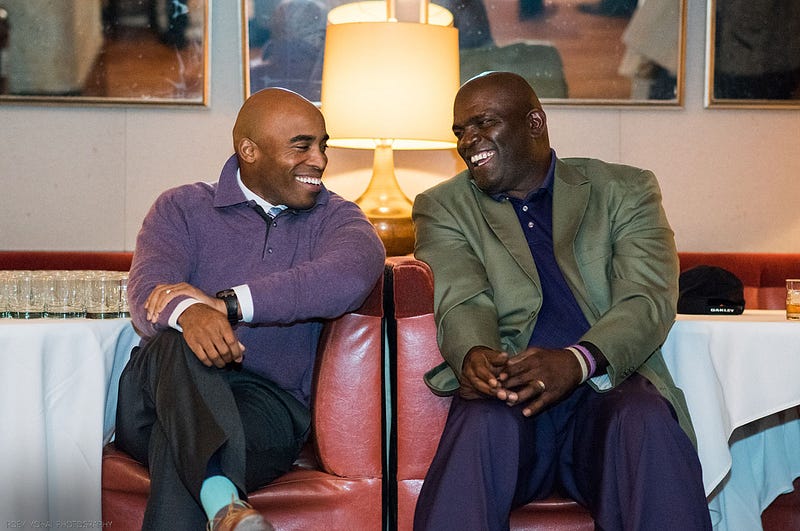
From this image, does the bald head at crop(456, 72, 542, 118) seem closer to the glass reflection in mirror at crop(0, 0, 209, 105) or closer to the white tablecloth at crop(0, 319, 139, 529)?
the white tablecloth at crop(0, 319, 139, 529)

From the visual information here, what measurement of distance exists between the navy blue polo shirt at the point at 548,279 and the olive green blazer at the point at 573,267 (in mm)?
36

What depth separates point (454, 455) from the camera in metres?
1.87

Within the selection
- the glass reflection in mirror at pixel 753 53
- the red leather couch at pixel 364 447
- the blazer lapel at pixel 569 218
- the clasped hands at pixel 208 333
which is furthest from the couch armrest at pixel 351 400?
the glass reflection in mirror at pixel 753 53

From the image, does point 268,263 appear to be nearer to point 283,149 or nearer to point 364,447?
point 283,149

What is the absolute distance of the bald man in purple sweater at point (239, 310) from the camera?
1.85 meters

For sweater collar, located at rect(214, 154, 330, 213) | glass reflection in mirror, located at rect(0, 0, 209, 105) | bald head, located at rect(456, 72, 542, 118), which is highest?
glass reflection in mirror, located at rect(0, 0, 209, 105)

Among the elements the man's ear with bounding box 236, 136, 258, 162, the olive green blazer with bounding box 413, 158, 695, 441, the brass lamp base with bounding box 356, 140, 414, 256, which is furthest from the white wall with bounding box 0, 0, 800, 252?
the olive green blazer with bounding box 413, 158, 695, 441

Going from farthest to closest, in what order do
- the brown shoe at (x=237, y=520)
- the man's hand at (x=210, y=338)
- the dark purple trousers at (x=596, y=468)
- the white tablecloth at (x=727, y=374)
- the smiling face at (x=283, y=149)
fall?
1. the smiling face at (x=283, y=149)
2. the white tablecloth at (x=727, y=374)
3. the man's hand at (x=210, y=338)
4. the dark purple trousers at (x=596, y=468)
5. the brown shoe at (x=237, y=520)

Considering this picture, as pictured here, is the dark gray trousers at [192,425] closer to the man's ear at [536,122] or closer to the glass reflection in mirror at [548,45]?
the man's ear at [536,122]

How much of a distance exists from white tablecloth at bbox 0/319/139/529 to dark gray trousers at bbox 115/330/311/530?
8cm

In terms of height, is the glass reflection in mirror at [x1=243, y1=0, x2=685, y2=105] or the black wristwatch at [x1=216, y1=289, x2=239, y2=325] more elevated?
the glass reflection in mirror at [x1=243, y1=0, x2=685, y2=105]

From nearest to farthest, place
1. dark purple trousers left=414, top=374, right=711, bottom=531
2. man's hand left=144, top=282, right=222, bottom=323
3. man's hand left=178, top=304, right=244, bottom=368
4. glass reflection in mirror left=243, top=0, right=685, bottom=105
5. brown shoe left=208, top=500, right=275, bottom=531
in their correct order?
brown shoe left=208, top=500, right=275, bottom=531 < dark purple trousers left=414, top=374, right=711, bottom=531 < man's hand left=178, top=304, right=244, bottom=368 < man's hand left=144, top=282, right=222, bottom=323 < glass reflection in mirror left=243, top=0, right=685, bottom=105

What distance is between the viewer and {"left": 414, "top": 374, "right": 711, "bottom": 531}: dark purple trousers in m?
1.81

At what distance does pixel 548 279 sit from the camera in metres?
2.23
